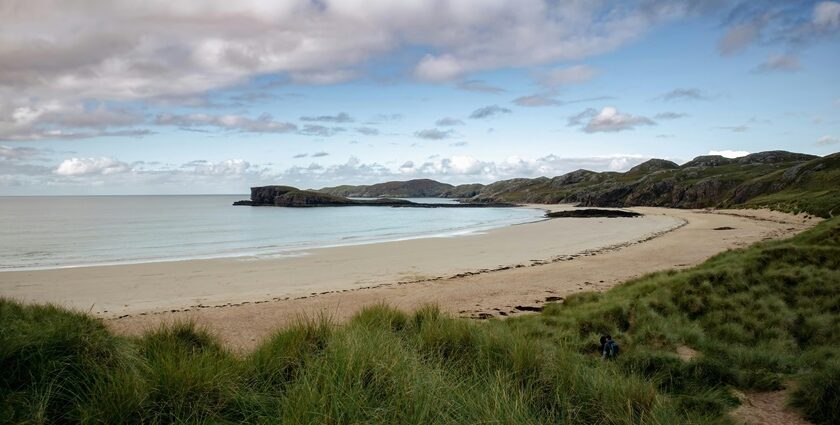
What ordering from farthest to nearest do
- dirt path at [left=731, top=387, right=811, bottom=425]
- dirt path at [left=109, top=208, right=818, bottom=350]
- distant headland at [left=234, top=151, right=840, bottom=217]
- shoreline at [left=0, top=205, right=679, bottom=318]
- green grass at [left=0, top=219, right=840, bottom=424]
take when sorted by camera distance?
distant headland at [left=234, top=151, right=840, bottom=217]
shoreline at [left=0, top=205, right=679, bottom=318]
dirt path at [left=109, top=208, right=818, bottom=350]
dirt path at [left=731, top=387, right=811, bottom=425]
green grass at [left=0, top=219, right=840, bottom=424]

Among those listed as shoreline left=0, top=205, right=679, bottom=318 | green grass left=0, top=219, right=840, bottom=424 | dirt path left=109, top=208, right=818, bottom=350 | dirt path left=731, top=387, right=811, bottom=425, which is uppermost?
green grass left=0, top=219, right=840, bottom=424

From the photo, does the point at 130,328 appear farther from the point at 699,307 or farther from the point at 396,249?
the point at 396,249

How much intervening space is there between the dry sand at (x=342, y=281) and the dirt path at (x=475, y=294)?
6cm

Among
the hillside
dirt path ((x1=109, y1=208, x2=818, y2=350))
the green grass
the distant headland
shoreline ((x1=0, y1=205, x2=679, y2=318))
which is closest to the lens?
the green grass

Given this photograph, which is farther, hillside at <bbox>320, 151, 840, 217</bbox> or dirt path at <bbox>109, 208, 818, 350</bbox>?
hillside at <bbox>320, 151, 840, 217</bbox>

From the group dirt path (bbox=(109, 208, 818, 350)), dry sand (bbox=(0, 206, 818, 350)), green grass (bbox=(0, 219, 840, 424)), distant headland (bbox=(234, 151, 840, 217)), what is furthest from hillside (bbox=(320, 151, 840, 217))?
green grass (bbox=(0, 219, 840, 424))

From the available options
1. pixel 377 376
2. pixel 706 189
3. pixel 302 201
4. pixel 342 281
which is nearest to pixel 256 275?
pixel 342 281

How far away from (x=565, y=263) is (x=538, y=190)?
16612 cm

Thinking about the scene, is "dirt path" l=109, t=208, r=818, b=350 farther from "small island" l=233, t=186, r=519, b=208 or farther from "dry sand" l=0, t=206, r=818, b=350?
"small island" l=233, t=186, r=519, b=208

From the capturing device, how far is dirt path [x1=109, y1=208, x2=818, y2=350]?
54.2ft

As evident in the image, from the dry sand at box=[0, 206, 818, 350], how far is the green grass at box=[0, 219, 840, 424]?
5.71m

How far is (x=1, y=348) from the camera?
4973mm

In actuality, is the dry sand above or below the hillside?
below

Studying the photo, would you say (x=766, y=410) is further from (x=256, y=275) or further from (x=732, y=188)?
(x=732, y=188)
